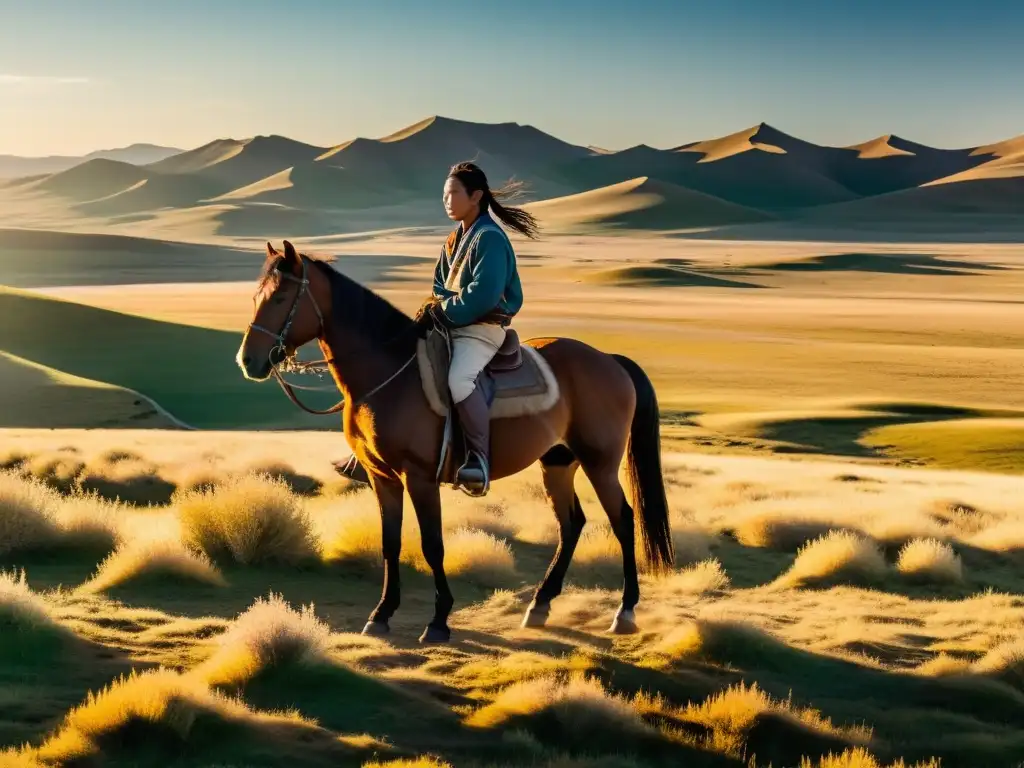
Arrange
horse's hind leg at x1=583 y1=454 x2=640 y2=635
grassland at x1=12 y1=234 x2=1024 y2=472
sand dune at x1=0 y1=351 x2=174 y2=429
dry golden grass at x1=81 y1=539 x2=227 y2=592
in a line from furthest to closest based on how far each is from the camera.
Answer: sand dune at x1=0 y1=351 x2=174 y2=429, grassland at x1=12 y1=234 x2=1024 y2=472, dry golden grass at x1=81 y1=539 x2=227 y2=592, horse's hind leg at x1=583 y1=454 x2=640 y2=635

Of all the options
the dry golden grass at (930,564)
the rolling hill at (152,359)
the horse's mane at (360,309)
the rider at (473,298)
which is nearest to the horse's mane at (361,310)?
the horse's mane at (360,309)

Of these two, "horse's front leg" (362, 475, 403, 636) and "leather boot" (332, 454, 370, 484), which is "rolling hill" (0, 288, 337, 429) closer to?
"leather boot" (332, 454, 370, 484)

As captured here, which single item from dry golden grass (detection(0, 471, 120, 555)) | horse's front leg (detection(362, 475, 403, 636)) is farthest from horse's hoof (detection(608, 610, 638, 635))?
dry golden grass (detection(0, 471, 120, 555))

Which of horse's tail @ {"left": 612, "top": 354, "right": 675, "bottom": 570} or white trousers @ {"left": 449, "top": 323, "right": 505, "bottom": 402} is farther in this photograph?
horse's tail @ {"left": 612, "top": 354, "right": 675, "bottom": 570}

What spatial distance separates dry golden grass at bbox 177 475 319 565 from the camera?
36.5ft

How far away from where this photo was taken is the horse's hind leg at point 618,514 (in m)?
9.43

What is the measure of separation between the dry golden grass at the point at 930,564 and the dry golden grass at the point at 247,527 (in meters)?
6.01

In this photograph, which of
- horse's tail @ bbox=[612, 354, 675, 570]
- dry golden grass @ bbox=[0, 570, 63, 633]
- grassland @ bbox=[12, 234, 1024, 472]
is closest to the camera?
dry golden grass @ bbox=[0, 570, 63, 633]

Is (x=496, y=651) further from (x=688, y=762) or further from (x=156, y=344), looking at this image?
(x=156, y=344)

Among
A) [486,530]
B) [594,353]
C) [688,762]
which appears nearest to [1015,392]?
[486,530]

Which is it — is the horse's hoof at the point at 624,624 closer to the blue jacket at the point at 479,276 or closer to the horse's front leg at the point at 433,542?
the horse's front leg at the point at 433,542

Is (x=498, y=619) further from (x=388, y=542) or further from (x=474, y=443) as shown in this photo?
(x=474, y=443)

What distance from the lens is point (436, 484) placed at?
862cm

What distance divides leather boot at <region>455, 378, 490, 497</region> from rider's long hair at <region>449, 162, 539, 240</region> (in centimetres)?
147
